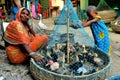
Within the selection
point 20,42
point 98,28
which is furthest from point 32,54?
point 98,28

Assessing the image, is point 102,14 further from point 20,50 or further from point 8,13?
point 20,50

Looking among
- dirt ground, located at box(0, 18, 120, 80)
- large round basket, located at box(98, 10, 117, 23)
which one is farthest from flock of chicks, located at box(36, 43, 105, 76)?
large round basket, located at box(98, 10, 117, 23)

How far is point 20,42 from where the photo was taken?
4.33m

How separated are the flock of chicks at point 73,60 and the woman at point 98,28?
0.76 ft

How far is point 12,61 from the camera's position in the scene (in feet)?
14.9

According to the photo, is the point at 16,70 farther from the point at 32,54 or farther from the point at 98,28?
the point at 98,28

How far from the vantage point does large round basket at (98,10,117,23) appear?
9102 mm

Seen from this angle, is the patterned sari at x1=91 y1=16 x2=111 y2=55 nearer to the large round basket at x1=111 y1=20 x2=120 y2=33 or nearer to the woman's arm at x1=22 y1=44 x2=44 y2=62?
the woman's arm at x1=22 y1=44 x2=44 y2=62

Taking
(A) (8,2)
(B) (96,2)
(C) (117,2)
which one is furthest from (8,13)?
(C) (117,2)

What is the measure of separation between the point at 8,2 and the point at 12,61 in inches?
269

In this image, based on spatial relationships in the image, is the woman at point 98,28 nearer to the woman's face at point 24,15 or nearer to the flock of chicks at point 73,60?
the flock of chicks at point 73,60

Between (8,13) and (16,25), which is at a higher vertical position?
(16,25)

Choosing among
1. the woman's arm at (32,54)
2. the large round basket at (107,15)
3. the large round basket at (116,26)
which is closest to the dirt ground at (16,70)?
the woman's arm at (32,54)

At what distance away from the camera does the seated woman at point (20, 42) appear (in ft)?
14.1
